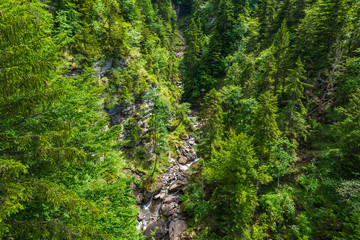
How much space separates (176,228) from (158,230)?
2046 millimetres

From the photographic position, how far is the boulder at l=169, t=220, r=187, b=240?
16.5m

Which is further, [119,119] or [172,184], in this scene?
[119,119]

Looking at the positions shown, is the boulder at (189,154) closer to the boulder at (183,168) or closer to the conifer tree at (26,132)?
the boulder at (183,168)

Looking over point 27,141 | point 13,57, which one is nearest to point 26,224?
point 27,141

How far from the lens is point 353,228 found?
31.6ft

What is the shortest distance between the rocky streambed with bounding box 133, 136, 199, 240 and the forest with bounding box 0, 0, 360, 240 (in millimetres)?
146

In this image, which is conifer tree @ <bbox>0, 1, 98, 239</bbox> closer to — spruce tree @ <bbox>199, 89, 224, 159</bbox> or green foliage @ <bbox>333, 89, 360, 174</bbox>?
spruce tree @ <bbox>199, 89, 224, 159</bbox>

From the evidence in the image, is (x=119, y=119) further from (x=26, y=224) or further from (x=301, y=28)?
(x=301, y=28)

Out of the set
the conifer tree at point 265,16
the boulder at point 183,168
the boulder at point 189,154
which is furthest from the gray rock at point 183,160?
the conifer tree at point 265,16

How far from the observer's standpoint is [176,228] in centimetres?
1716

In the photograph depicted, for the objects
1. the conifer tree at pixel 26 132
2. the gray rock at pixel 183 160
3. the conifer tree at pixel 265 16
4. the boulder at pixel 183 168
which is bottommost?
the boulder at pixel 183 168

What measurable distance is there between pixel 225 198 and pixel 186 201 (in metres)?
5.41

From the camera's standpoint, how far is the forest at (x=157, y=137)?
13.9 ft

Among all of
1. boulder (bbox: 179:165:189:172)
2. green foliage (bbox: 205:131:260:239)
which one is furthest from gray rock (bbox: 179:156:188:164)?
green foliage (bbox: 205:131:260:239)
